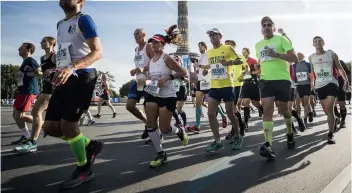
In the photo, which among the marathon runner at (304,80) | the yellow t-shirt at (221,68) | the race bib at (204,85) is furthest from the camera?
the marathon runner at (304,80)

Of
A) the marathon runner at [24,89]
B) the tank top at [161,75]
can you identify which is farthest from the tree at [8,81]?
the tank top at [161,75]

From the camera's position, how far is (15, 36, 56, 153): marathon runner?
16.7ft

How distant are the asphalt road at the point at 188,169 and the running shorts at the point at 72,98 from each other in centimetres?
76

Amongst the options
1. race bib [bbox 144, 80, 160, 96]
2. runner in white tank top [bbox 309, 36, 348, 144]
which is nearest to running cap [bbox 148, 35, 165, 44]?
race bib [bbox 144, 80, 160, 96]

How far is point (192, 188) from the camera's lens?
3053 millimetres

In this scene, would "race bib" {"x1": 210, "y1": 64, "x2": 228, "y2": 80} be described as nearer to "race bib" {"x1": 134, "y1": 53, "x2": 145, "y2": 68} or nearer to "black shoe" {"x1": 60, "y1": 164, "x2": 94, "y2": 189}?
"race bib" {"x1": 134, "y1": 53, "x2": 145, "y2": 68}

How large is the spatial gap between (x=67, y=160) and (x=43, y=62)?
7.09 ft

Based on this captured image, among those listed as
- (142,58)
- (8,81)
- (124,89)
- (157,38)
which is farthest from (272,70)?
(124,89)

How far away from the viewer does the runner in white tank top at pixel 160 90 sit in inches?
168

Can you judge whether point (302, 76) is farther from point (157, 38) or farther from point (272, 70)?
point (157, 38)

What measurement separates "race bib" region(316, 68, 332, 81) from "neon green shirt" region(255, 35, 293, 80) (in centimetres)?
200

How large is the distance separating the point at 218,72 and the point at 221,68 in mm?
90

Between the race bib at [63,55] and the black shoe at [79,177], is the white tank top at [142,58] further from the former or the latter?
the black shoe at [79,177]

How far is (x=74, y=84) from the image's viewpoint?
3.18 meters
